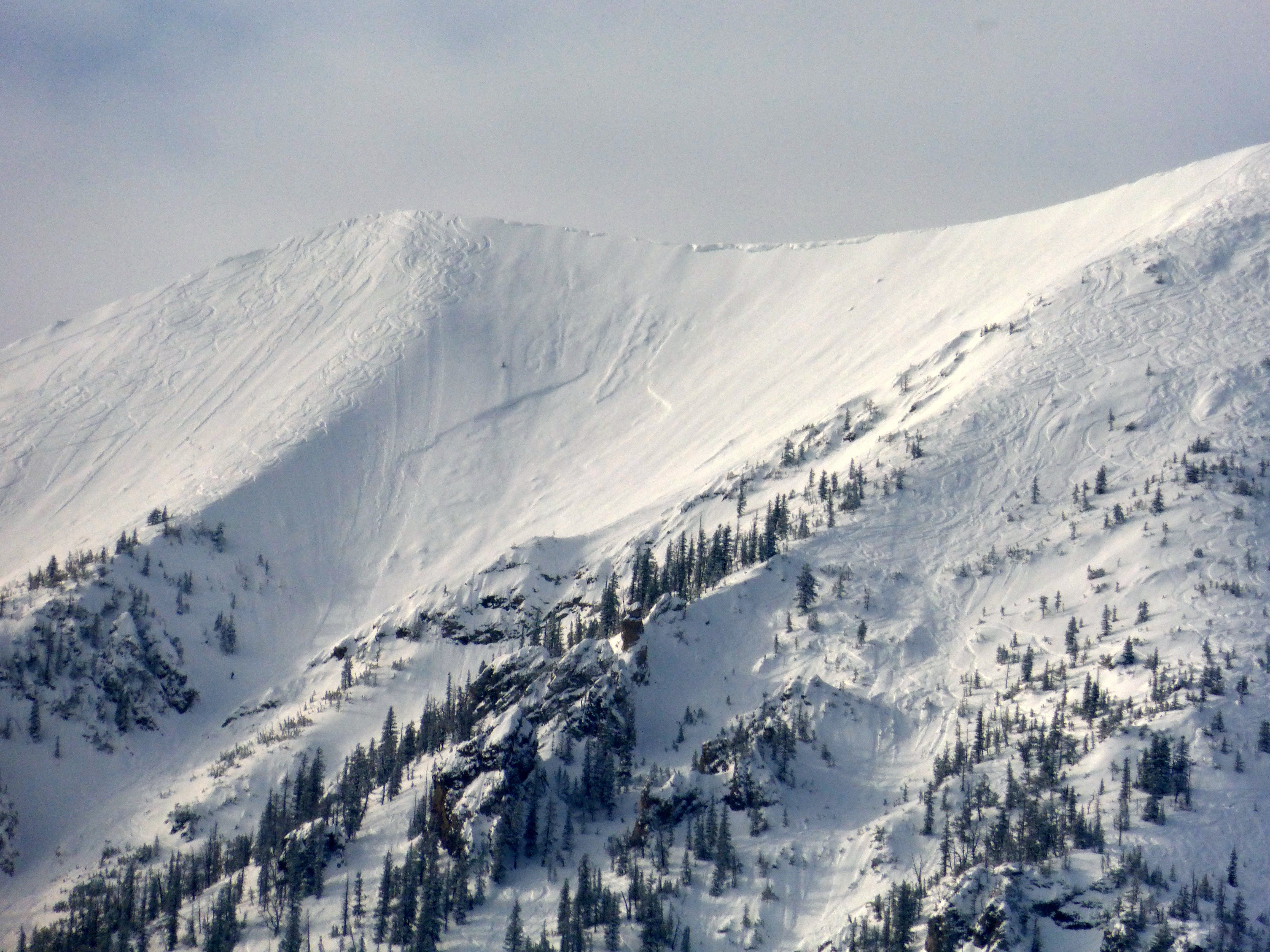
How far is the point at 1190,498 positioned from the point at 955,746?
40865 mm

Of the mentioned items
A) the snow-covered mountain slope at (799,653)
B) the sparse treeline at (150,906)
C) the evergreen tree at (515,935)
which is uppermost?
the snow-covered mountain slope at (799,653)

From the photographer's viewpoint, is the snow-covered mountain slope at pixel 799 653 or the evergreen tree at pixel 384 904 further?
the snow-covered mountain slope at pixel 799 653

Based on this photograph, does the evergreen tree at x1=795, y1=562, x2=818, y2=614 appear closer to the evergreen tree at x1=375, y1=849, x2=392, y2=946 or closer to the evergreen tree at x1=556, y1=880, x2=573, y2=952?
Result: the evergreen tree at x1=556, y1=880, x2=573, y2=952

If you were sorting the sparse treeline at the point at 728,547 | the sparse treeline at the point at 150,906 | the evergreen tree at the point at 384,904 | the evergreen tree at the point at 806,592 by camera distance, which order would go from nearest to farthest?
the evergreen tree at the point at 384,904 → the sparse treeline at the point at 150,906 → the evergreen tree at the point at 806,592 → the sparse treeline at the point at 728,547

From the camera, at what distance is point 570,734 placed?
129m

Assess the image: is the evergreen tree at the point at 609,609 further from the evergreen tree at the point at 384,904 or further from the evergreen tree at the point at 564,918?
the evergreen tree at the point at 564,918

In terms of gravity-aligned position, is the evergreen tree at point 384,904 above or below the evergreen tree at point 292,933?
above

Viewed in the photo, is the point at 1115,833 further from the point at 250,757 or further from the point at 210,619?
the point at 210,619

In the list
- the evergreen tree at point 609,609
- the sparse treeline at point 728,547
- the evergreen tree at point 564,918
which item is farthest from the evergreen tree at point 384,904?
the sparse treeline at point 728,547

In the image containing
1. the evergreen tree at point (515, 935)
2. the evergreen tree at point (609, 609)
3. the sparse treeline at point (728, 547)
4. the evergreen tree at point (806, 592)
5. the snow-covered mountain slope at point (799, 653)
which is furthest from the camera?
the sparse treeline at point (728, 547)

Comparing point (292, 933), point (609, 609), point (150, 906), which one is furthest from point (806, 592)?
point (150, 906)

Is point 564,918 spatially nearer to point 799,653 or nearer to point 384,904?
point 384,904

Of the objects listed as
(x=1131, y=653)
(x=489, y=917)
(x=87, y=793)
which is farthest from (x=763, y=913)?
(x=87, y=793)

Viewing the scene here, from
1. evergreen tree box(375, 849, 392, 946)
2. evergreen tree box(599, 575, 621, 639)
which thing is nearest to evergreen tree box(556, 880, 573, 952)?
evergreen tree box(375, 849, 392, 946)
